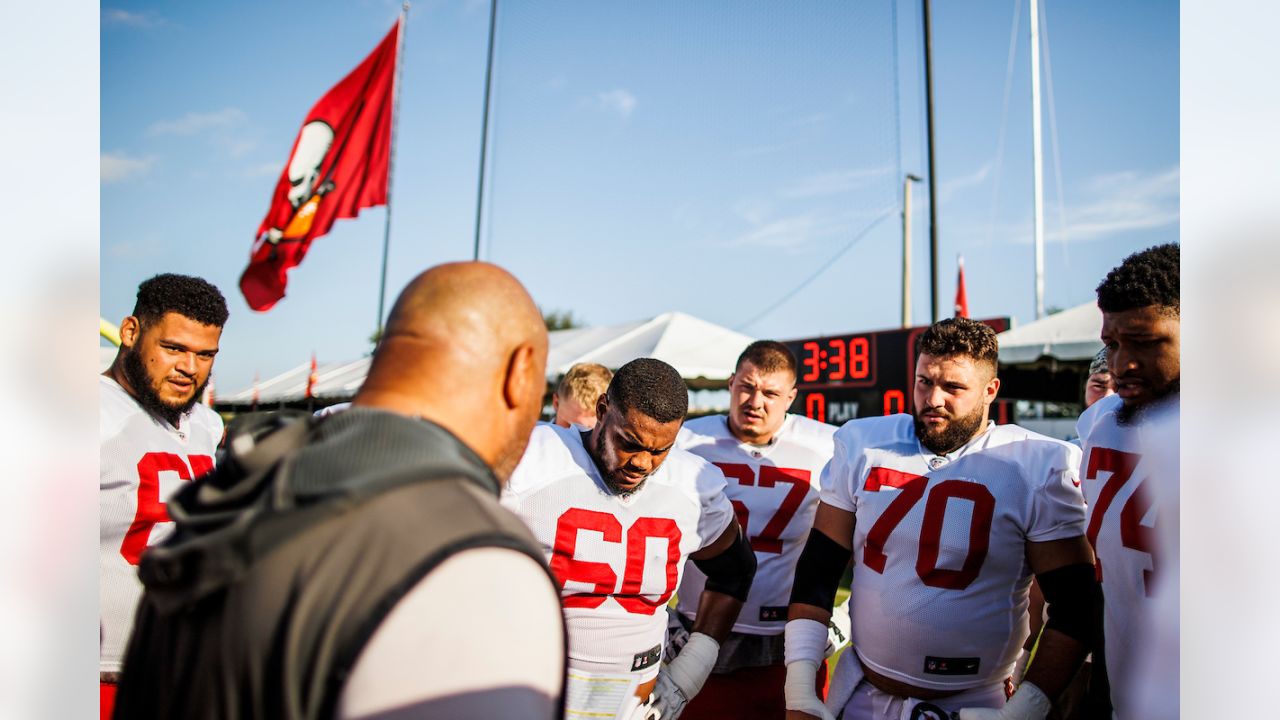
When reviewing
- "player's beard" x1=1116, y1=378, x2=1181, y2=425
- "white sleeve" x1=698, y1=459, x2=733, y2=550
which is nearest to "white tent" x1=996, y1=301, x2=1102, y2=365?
"white sleeve" x1=698, y1=459, x2=733, y2=550

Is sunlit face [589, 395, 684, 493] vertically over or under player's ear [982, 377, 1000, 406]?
under

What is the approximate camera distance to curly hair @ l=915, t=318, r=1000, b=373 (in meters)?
2.65

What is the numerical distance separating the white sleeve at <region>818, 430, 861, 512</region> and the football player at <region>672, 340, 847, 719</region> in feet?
2.60

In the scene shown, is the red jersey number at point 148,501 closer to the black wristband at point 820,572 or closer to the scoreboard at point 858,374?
the black wristband at point 820,572

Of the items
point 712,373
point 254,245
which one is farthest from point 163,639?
point 712,373

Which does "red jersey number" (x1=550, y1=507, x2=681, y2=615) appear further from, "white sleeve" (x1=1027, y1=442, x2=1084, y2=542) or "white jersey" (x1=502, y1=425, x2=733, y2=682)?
"white sleeve" (x1=1027, y1=442, x2=1084, y2=542)

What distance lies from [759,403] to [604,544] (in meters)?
1.46

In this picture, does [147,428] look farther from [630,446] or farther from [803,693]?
[803,693]

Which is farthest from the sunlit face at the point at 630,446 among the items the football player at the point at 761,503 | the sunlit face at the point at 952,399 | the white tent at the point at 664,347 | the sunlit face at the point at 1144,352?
the white tent at the point at 664,347

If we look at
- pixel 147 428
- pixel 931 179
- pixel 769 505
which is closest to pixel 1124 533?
pixel 769 505
